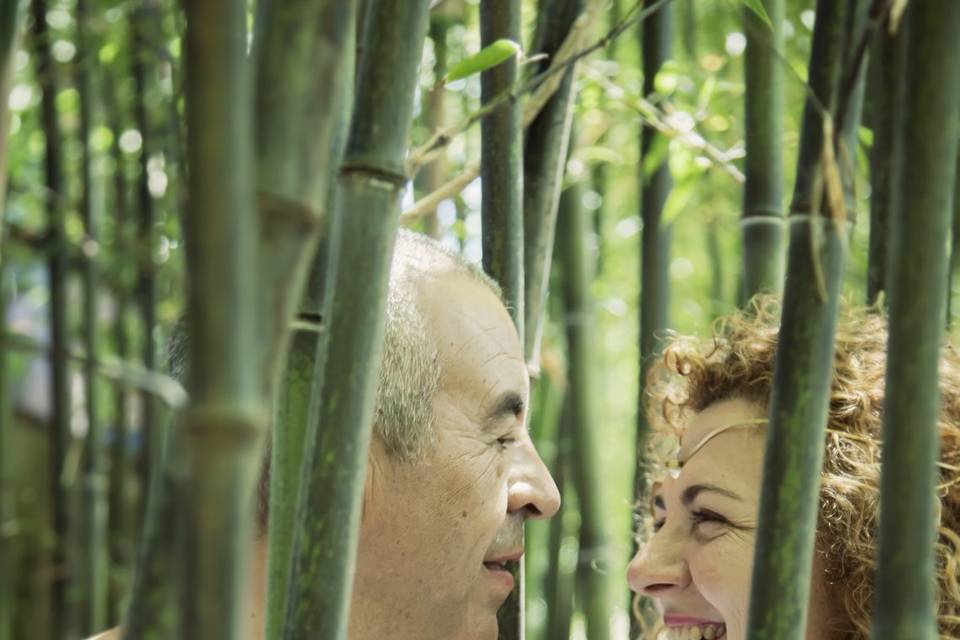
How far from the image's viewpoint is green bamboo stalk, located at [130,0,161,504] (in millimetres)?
2787

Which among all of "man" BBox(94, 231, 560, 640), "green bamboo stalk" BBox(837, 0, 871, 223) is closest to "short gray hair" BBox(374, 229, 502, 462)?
"man" BBox(94, 231, 560, 640)

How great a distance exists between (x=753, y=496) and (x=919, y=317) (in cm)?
94

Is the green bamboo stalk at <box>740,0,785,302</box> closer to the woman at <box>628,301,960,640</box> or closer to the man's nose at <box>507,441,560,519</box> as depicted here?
the woman at <box>628,301,960,640</box>

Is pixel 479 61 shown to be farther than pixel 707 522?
No

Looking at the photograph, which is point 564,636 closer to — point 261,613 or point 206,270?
point 261,613

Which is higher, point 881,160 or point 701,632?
point 881,160

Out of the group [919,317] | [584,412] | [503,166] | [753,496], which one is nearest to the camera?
[919,317]

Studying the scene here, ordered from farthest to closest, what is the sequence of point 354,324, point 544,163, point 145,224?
1. point 145,224
2. point 544,163
3. point 354,324

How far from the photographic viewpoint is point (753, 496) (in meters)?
1.68

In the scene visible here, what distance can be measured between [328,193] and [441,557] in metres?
0.64

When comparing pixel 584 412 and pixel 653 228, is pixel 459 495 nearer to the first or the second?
pixel 653 228

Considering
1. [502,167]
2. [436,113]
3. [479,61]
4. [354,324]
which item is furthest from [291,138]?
[436,113]

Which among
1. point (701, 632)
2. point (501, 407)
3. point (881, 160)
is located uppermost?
point (881, 160)

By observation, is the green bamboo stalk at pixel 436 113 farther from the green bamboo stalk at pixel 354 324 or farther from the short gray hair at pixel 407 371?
the green bamboo stalk at pixel 354 324
